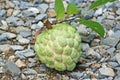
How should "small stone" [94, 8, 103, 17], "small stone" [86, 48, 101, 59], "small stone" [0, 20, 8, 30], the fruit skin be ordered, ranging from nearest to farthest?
1. the fruit skin
2. "small stone" [86, 48, 101, 59]
3. "small stone" [0, 20, 8, 30]
4. "small stone" [94, 8, 103, 17]

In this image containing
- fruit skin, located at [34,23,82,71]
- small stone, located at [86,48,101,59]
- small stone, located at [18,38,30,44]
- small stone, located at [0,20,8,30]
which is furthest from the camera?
small stone, located at [0,20,8,30]

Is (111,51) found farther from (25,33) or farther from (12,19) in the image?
(12,19)

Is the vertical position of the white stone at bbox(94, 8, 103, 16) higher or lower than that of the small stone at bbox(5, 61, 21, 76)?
higher

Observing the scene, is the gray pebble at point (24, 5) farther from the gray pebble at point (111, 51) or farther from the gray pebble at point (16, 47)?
the gray pebble at point (111, 51)

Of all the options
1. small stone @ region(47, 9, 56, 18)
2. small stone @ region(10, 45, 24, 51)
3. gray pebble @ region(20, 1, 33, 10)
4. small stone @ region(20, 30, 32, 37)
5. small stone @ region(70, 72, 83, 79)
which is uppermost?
gray pebble @ region(20, 1, 33, 10)

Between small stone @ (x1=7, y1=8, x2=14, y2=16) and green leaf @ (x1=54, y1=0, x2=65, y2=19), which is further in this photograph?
small stone @ (x1=7, y1=8, x2=14, y2=16)

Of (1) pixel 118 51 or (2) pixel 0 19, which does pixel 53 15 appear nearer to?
(2) pixel 0 19

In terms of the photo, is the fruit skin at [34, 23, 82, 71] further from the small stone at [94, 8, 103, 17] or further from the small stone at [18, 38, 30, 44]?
the small stone at [94, 8, 103, 17]

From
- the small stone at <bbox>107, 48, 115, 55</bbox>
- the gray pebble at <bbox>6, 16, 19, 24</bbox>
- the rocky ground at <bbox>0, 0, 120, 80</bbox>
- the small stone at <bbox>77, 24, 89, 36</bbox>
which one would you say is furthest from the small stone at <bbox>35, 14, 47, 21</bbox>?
the small stone at <bbox>107, 48, 115, 55</bbox>
